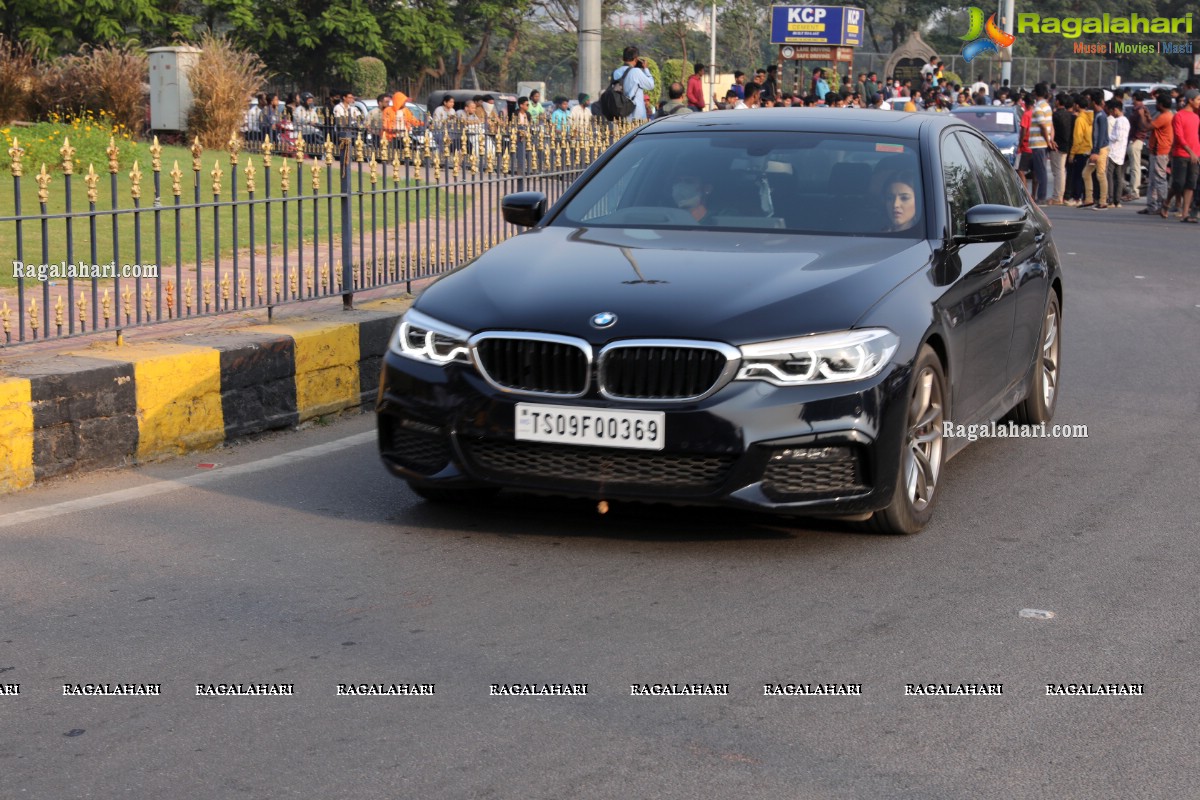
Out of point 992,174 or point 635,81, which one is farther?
point 635,81

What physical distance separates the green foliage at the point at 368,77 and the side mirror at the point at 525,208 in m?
46.5

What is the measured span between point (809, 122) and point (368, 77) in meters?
46.8

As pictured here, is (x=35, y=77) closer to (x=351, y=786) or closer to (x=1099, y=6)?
(x=351, y=786)

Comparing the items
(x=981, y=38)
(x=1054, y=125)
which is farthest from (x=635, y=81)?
(x=981, y=38)

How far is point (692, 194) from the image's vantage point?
6.83 metres

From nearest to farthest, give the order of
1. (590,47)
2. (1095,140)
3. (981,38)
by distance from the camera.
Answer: (590,47)
(1095,140)
(981,38)

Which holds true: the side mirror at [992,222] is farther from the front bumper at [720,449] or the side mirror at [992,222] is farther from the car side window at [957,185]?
the front bumper at [720,449]

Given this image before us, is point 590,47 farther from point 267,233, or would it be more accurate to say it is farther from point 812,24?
point 812,24

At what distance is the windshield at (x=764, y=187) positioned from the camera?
6602mm

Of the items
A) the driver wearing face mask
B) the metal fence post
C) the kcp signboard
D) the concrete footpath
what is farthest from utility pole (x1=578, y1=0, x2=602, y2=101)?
the kcp signboard

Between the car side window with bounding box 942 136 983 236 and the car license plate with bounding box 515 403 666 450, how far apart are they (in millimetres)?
1912

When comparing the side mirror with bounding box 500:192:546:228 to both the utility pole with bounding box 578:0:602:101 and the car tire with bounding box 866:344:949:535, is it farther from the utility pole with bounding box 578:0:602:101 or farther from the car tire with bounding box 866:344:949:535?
the utility pole with bounding box 578:0:602:101

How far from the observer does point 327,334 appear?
8219mm

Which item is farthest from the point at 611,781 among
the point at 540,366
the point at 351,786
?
the point at 540,366
